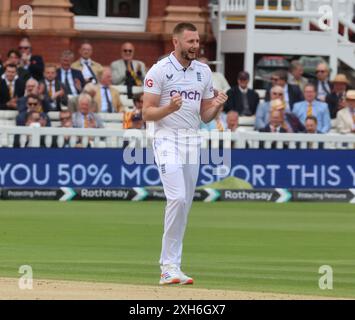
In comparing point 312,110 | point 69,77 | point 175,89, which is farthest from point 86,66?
point 175,89

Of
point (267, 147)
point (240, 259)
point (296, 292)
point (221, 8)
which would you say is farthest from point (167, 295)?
point (221, 8)

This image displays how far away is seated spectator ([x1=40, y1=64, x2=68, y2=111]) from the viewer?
78.7 feet

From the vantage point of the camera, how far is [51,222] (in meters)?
18.4

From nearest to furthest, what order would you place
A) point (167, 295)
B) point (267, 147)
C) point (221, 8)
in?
point (167, 295) < point (267, 147) < point (221, 8)

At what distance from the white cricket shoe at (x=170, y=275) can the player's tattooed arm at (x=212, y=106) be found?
4.24 feet

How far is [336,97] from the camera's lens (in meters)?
26.0

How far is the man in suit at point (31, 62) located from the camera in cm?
2439

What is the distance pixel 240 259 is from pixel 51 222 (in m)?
4.21

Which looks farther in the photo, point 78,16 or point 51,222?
point 78,16

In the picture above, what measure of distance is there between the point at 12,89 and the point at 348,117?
217 inches

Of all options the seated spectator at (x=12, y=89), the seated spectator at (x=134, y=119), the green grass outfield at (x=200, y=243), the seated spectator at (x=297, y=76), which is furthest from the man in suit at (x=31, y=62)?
the seated spectator at (x=297, y=76)

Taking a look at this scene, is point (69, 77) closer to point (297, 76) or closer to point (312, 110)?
point (312, 110)

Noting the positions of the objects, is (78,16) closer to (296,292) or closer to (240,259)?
(240,259)

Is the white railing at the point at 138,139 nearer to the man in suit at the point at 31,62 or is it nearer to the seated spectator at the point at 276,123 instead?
the seated spectator at the point at 276,123
